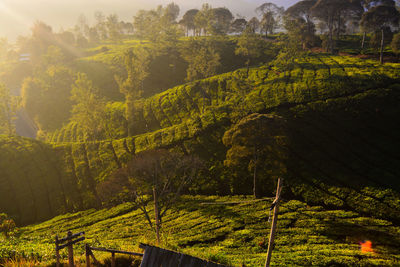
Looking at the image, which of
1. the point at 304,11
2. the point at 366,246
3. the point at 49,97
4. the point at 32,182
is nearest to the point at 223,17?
the point at 304,11

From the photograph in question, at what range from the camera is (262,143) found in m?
34.1

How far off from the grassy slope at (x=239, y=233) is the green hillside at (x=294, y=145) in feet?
12.4

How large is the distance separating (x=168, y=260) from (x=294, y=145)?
3654 cm

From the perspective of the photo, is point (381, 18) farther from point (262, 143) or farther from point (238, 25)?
point (262, 143)

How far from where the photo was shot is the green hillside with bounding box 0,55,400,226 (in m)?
34.9

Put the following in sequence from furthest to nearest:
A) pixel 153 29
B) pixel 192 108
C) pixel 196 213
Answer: pixel 153 29 → pixel 192 108 → pixel 196 213

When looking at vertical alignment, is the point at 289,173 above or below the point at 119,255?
below

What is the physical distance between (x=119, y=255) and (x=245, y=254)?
41.5ft

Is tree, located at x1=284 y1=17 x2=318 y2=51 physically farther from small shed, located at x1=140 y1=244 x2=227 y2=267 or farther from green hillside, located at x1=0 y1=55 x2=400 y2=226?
small shed, located at x1=140 y1=244 x2=227 y2=267

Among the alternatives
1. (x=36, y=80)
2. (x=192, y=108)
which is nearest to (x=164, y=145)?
(x=192, y=108)

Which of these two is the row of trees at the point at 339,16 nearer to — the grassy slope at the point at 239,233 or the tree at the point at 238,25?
the tree at the point at 238,25

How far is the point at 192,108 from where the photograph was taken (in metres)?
64.0

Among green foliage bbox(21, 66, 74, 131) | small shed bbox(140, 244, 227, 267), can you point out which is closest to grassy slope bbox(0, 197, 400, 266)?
small shed bbox(140, 244, 227, 267)

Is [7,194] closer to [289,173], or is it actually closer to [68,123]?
[68,123]
